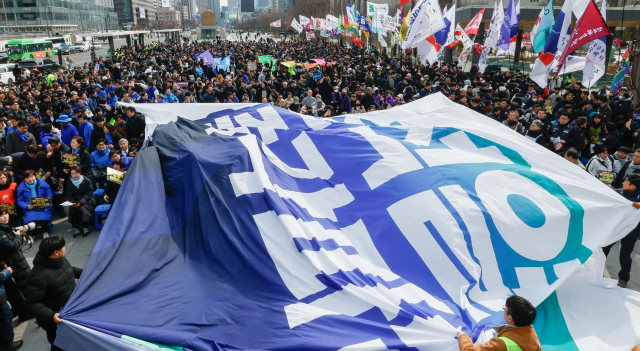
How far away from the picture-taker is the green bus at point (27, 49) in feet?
134

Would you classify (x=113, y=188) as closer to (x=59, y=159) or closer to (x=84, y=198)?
(x=84, y=198)

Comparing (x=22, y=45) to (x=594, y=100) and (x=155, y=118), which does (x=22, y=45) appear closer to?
(x=155, y=118)

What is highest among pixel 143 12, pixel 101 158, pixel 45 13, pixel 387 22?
pixel 143 12

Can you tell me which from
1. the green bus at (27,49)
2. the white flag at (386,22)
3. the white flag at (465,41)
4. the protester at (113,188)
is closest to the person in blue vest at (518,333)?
the protester at (113,188)

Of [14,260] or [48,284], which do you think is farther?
[14,260]

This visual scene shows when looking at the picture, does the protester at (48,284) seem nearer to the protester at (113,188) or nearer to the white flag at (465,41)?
the protester at (113,188)

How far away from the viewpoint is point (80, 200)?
24.8 feet

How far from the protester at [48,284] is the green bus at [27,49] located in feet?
144

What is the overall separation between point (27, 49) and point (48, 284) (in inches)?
1914

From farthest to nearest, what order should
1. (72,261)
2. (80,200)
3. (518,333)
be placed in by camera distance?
(80,200) < (72,261) < (518,333)

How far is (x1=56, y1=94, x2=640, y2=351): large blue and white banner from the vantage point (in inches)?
147

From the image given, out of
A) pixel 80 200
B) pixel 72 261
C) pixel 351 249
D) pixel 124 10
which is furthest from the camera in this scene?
pixel 124 10

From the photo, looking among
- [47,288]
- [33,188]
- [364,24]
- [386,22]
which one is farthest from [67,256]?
[364,24]

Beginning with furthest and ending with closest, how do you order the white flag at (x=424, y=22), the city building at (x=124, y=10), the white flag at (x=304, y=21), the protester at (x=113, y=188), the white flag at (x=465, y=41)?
the city building at (x=124, y=10)
the white flag at (x=304, y=21)
the white flag at (x=465, y=41)
the white flag at (x=424, y=22)
the protester at (x=113, y=188)
